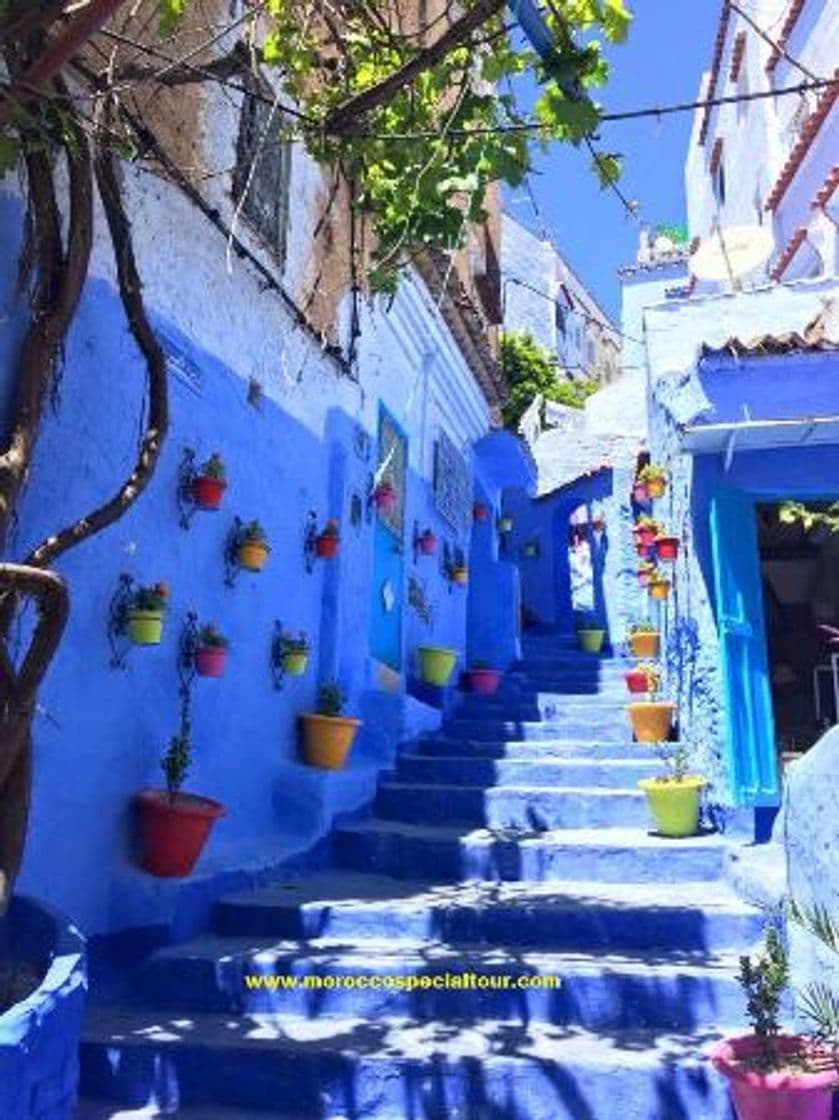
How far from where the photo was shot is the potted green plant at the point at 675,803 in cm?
588

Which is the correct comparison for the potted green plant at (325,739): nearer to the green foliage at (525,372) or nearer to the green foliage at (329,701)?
the green foliage at (329,701)

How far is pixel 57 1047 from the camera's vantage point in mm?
2752

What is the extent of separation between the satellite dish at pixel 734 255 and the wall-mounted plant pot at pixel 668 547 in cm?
212

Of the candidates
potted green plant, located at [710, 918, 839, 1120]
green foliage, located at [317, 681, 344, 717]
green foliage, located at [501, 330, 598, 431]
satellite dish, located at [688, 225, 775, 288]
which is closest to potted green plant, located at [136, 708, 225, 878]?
green foliage, located at [317, 681, 344, 717]

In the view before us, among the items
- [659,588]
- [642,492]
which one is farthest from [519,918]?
[642,492]

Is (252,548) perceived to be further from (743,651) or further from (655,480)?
(655,480)

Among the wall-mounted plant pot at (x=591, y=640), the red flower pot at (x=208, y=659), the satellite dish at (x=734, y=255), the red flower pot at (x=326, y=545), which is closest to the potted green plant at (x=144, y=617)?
the red flower pot at (x=208, y=659)

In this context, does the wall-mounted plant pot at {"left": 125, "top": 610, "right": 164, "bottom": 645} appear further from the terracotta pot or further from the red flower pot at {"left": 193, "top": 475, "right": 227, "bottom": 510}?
the terracotta pot

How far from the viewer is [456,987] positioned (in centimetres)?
420

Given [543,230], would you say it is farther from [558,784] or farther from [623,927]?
[558,784]

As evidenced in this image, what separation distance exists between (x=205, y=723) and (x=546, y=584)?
11.1 meters

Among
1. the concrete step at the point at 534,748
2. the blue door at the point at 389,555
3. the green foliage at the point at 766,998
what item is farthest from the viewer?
the blue door at the point at 389,555

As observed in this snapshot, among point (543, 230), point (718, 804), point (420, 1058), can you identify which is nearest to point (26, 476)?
point (543, 230)

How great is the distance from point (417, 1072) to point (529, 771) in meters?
3.46
